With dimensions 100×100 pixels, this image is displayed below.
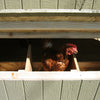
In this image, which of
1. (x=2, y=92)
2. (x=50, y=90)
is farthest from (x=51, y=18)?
(x=2, y=92)

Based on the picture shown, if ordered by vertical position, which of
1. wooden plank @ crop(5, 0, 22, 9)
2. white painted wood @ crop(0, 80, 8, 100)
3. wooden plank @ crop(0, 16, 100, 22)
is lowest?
white painted wood @ crop(0, 80, 8, 100)

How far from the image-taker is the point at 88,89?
660mm

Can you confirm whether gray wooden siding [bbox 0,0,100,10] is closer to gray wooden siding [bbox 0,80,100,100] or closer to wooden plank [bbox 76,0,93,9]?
wooden plank [bbox 76,0,93,9]

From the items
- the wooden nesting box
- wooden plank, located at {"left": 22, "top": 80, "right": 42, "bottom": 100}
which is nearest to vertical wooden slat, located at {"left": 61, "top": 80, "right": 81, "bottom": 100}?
the wooden nesting box

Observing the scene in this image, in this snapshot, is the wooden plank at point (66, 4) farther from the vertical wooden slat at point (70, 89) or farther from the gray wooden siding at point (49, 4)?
the vertical wooden slat at point (70, 89)

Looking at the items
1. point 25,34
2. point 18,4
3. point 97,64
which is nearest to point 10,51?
point 25,34

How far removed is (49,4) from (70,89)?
0.56m

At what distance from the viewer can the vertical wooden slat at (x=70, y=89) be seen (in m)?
0.62

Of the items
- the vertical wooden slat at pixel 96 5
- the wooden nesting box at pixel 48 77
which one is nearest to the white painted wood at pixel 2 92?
the wooden nesting box at pixel 48 77

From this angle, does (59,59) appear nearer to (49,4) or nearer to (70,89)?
(70,89)

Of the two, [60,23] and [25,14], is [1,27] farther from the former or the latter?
[60,23]

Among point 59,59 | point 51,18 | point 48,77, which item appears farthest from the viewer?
point 59,59

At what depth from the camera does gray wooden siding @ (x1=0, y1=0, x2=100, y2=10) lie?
67 cm

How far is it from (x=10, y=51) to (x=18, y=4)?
737 mm
